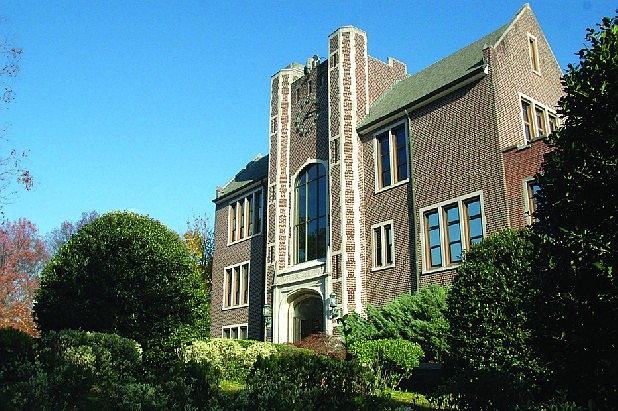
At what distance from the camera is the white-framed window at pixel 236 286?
104 ft

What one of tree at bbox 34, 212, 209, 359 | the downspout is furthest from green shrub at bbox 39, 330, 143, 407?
the downspout

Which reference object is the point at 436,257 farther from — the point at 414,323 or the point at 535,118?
the point at 535,118

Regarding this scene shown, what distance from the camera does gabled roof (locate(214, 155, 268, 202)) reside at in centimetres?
3303

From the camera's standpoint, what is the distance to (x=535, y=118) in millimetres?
21672

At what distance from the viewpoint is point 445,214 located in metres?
20.9

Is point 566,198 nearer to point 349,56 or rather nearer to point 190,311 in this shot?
point 190,311

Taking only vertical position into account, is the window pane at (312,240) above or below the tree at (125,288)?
above

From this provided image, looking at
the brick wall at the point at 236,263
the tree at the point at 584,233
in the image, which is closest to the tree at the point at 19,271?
the brick wall at the point at 236,263

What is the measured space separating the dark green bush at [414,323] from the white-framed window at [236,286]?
481 inches

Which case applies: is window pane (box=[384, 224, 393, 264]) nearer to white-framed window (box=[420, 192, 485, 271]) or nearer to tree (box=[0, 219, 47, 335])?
white-framed window (box=[420, 192, 485, 271])

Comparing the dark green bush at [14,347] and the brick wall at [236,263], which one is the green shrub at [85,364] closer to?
the dark green bush at [14,347]

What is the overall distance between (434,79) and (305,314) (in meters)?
12.2

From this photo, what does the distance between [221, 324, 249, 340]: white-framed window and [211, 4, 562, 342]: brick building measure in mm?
129

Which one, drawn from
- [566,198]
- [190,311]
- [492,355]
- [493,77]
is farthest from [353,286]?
[566,198]
